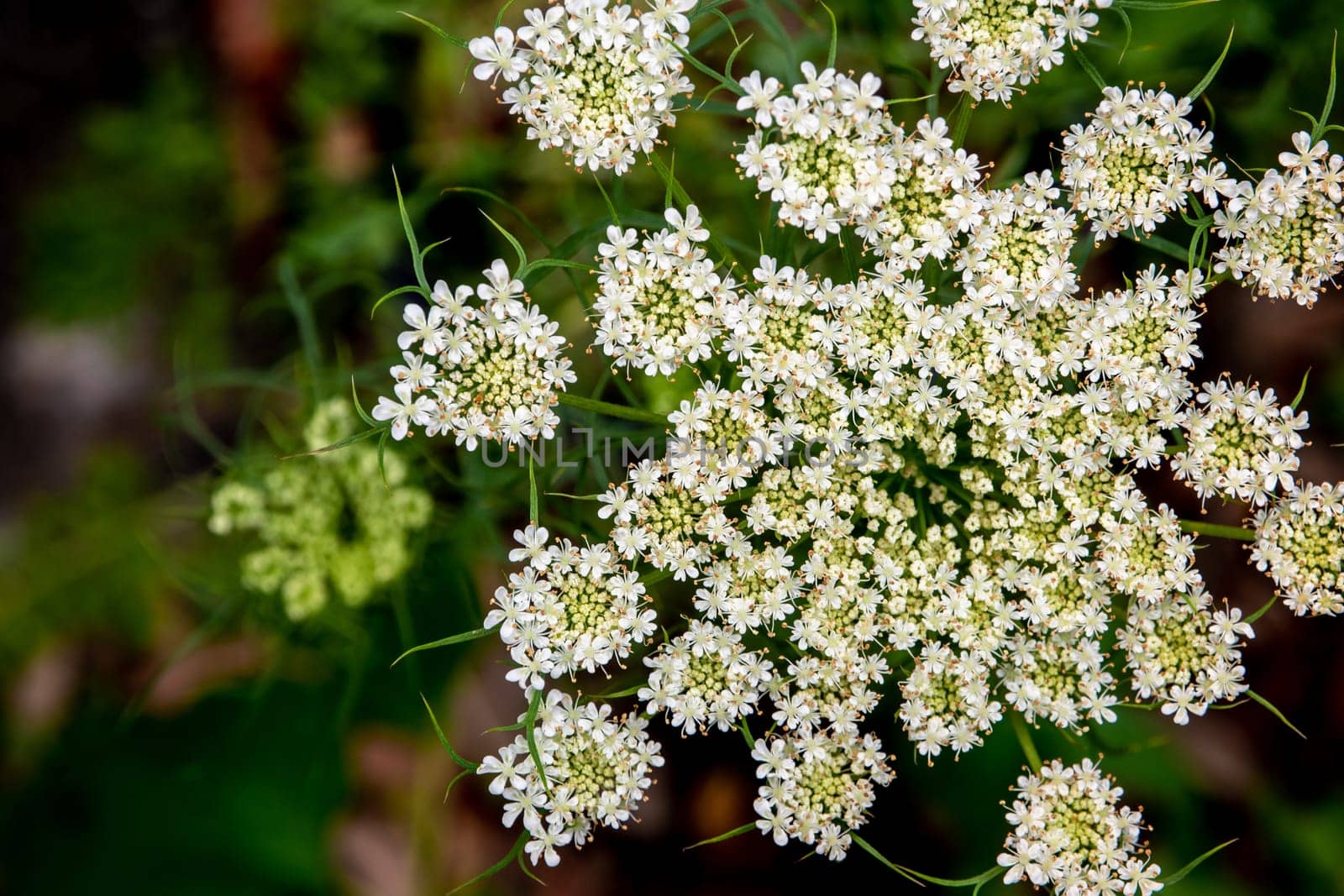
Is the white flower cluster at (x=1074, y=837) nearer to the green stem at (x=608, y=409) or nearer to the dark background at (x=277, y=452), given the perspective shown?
the dark background at (x=277, y=452)

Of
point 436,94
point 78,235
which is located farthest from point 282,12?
point 78,235

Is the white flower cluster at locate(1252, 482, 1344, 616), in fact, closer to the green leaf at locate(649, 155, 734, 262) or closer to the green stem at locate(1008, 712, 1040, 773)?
the green stem at locate(1008, 712, 1040, 773)

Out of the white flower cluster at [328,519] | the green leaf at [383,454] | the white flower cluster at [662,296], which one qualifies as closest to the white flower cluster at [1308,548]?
the white flower cluster at [662,296]

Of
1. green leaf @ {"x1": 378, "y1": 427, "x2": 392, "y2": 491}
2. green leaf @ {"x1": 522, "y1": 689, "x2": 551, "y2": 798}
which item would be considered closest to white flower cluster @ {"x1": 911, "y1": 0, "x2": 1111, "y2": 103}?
green leaf @ {"x1": 378, "y1": 427, "x2": 392, "y2": 491}

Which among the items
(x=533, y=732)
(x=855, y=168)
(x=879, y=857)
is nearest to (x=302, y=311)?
(x=533, y=732)

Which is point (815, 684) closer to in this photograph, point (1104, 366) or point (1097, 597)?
point (1097, 597)

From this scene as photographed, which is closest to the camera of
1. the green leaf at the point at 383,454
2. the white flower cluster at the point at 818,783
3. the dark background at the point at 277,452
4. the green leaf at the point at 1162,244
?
the green leaf at the point at 383,454
